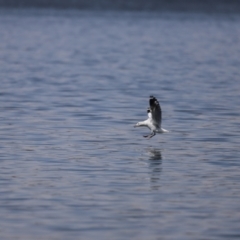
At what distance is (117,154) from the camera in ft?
66.9

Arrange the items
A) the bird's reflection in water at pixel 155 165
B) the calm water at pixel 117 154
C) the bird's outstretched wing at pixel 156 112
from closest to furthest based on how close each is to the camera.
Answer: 1. the calm water at pixel 117 154
2. the bird's reflection in water at pixel 155 165
3. the bird's outstretched wing at pixel 156 112

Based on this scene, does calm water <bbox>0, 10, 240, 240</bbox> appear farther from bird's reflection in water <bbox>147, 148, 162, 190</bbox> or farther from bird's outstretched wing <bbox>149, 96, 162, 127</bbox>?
bird's outstretched wing <bbox>149, 96, 162, 127</bbox>

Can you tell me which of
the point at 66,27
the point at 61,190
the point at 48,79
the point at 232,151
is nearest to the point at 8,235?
the point at 61,190

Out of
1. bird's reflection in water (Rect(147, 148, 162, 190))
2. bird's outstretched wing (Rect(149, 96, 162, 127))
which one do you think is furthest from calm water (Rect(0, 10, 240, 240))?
bird's outstretched wing (Rect(149, 96, 162, 127))

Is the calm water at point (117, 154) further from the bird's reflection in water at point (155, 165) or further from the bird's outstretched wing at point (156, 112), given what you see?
Result: the bird's outstretched wing at point (156, 112)

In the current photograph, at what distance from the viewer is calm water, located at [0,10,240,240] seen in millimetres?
14664

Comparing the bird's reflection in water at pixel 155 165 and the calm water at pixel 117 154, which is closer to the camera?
the calm water at pixel 117 154

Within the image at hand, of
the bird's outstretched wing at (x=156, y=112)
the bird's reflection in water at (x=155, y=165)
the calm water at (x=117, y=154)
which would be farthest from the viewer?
the bird's outstretched wing at (x=156, y=112)

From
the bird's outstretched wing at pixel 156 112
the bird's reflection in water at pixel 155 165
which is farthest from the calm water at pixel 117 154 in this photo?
the bird's outstretched wing at pixel 156 112

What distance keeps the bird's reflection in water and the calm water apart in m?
0.02

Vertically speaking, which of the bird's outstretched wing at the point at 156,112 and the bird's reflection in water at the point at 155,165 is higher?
the bird's outstretched wing at the point at 156,112

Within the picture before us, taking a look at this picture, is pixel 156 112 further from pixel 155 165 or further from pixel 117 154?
pixel 155 165

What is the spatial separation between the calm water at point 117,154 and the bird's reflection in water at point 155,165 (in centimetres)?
2

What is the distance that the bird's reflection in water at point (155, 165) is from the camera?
57.7ft
